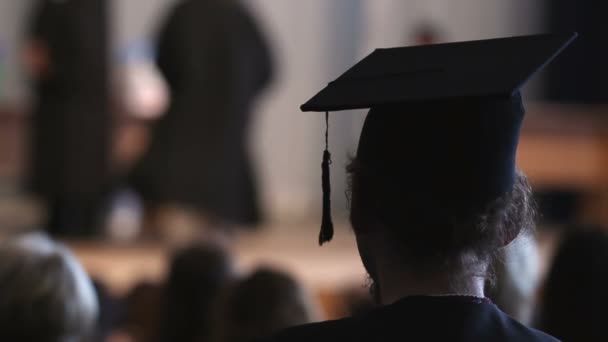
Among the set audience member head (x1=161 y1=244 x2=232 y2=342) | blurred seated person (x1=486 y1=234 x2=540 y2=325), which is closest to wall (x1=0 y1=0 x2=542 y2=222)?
audience member head (x1=161 y1=244 x2=232 y2=342)

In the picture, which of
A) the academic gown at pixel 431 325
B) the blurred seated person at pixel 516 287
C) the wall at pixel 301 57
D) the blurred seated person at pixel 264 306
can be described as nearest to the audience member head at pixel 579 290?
Result: the blurred seated person at pixel 516 287

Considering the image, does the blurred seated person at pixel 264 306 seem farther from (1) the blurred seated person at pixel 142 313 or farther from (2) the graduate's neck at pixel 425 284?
(2) the graduate's neck at pixel 425 284

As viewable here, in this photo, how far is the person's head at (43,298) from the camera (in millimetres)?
1917

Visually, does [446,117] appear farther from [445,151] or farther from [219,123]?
[219,123]

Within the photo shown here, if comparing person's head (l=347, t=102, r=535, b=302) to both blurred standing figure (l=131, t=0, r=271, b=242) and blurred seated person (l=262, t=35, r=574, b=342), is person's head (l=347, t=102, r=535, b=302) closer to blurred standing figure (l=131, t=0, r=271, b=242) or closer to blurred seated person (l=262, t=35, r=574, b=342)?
blurred seated person (l=262, t=35, r=574, b=342)

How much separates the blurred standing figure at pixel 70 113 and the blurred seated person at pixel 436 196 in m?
5.52

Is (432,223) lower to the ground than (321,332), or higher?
higher

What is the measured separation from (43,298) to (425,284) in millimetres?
858

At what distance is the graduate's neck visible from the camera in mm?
1337

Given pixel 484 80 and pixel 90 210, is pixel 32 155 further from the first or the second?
pixel 484 80

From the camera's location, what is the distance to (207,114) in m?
6.80

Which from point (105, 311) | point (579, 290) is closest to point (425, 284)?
point (579, 290)

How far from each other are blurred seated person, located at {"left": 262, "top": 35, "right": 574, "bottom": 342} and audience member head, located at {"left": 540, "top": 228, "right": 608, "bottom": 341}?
37.4 inches

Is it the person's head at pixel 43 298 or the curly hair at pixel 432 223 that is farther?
the person's head at pixel 43 298
